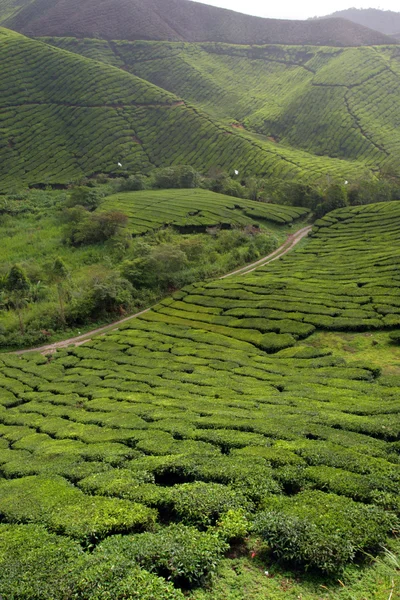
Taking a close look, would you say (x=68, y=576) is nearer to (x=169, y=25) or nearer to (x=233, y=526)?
(x=233, y=526)

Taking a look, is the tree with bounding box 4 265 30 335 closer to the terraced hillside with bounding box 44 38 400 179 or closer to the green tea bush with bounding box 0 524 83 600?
the green tea bush with bounding box 0 524 83 600

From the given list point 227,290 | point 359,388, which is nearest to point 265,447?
point 359,388

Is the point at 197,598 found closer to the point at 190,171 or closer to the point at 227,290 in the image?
the point at 227,290

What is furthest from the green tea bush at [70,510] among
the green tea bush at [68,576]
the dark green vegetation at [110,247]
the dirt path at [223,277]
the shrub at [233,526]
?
the dark green vegetation at [110,247]

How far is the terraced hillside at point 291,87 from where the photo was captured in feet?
332

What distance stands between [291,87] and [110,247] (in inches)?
3911

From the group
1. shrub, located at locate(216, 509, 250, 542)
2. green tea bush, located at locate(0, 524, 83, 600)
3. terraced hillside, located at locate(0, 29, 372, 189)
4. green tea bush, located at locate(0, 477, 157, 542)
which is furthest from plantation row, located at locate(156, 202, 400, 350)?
terraced hillside, located at locate(0, 29, 372, 189)

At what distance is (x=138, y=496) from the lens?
12492mm

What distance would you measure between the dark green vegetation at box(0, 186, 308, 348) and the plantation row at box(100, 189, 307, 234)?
152 millimetres

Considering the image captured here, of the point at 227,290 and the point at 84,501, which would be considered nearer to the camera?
the point at 84,501

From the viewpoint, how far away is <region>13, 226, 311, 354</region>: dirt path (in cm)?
3712

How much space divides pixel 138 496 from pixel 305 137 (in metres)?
107

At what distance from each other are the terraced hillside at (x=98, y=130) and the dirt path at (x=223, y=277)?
24564 millimetres

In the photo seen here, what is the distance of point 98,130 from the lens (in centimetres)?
10188
